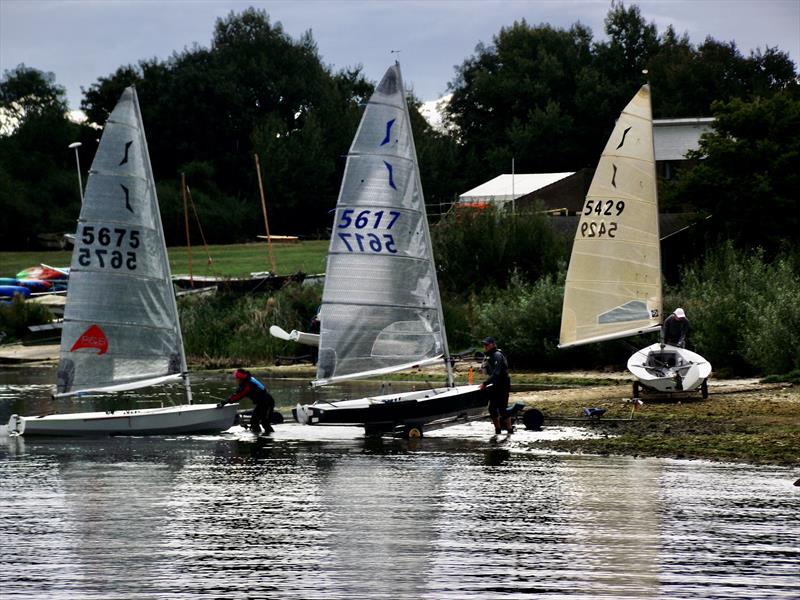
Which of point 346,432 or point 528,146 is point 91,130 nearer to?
point 528,146

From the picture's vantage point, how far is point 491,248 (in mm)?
55531

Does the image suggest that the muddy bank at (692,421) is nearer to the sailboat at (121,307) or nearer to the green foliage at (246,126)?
the sailboat at (121,307)

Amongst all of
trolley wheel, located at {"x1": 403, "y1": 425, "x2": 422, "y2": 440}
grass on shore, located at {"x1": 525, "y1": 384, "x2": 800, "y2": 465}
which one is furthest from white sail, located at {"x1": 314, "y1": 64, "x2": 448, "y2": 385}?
grass on shore, located at {"x1": 525, "y1": 384, "x2": 800, "y2": 465}

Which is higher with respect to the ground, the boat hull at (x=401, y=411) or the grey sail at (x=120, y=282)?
the grey sail at (x=120, y=282)

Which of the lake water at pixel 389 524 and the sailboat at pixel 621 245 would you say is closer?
the lake water at pixel 389 524

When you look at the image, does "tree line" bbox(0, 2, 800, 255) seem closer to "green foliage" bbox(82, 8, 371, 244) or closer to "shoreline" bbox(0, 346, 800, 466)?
"green foliage" bbox(82, 8, 371, 244)

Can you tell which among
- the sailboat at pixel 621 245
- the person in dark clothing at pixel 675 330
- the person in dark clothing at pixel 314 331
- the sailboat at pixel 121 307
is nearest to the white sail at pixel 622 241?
the sailboat at pixel 621 245

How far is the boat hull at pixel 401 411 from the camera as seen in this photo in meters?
29.5

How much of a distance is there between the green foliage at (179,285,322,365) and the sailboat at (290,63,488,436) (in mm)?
22420

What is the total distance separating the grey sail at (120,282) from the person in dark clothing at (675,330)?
39.8 ft

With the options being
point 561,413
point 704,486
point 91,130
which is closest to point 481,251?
point 561,413

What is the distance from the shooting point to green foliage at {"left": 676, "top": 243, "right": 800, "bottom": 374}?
3866cm

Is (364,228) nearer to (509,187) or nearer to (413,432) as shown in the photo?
(413,432)

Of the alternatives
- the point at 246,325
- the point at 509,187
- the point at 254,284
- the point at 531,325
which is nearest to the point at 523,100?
the point at 509,187
